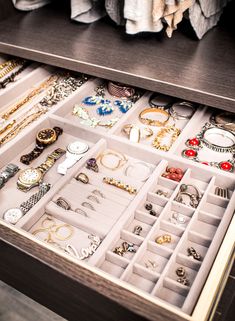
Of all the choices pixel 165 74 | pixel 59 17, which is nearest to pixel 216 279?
pixel 165 74

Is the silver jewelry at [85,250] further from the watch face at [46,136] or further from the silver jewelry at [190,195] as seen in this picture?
the watch face at [46,136]

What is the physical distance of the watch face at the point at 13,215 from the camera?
0.97 metres

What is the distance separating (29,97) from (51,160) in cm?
37

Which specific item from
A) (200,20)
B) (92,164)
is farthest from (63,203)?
(200,20)

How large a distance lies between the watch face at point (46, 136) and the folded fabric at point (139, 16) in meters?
0.43

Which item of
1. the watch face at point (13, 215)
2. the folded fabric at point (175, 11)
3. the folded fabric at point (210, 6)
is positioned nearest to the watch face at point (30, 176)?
the watch face at point (13, 215)

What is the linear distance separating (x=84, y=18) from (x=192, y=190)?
0.84 metres

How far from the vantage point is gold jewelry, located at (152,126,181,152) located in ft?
3.97

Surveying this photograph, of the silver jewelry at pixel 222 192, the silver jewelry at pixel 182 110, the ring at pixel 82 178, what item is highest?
the silver jewelry at pixel 182 110

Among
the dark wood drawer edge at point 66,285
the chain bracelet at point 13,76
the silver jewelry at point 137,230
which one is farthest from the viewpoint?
the chain bracelet at point 13,76

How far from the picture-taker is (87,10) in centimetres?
142

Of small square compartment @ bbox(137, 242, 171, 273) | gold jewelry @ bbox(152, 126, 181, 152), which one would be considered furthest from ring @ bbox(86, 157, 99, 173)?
small square compartment @ bbox(137, 242, 171, 273)

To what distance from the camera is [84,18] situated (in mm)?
1467

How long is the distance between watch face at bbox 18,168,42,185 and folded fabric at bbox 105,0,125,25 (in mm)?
663
